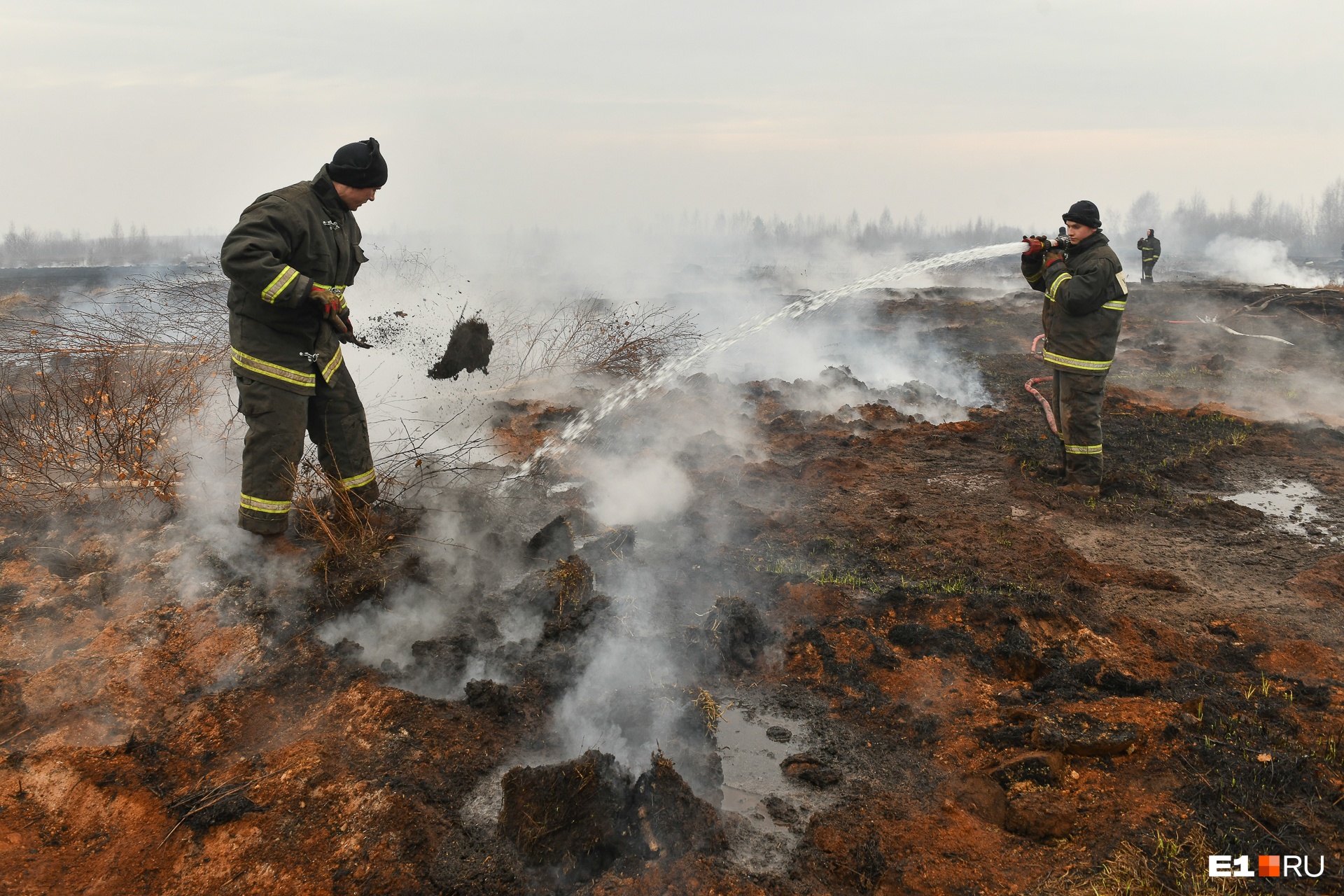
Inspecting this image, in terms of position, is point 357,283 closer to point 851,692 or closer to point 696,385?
point 696,385

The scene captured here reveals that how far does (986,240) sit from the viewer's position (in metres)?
74.7

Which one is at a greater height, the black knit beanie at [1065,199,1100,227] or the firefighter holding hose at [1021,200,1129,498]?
the black knit beanie at [1065,199,1100,227]

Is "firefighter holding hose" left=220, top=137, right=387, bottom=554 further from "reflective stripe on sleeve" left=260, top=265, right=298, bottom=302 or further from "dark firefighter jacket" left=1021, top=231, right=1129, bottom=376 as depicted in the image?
"dark firefighter jacket" left=1021, top=231, right=1129, bottom=376

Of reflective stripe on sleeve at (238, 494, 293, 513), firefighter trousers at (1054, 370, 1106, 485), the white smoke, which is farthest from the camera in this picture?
the white smoke

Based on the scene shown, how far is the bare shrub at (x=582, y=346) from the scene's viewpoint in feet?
29.7

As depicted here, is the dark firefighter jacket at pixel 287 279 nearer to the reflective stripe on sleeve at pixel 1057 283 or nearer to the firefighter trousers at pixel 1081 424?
the reflective stripe on sleeve at pixel 1057 283

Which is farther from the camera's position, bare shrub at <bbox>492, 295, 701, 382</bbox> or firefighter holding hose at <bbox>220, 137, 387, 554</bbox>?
bare shrub at <bbox>492, 295, 701, 382</bbox>

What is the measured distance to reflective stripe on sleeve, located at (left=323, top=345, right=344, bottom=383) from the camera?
12.0 feet

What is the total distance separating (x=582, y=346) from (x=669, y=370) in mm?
1110

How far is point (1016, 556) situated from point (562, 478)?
128 inches

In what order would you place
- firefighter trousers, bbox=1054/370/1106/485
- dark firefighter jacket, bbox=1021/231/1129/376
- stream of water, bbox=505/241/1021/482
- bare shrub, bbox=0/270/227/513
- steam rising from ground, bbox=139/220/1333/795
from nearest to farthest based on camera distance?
steam rising from ground, bbox=139/220/1333/795, bare shrub, bbox=0/270/227/513, dark firefighter jacket, bbox=1021/231/1129/376, firefighter trousers, bbox=1054/370/1106/485, stream of water, bbox=505/241/1021/482

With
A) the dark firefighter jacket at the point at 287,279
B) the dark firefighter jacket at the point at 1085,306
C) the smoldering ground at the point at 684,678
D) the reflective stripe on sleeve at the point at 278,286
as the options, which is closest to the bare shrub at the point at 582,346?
the smoldering ground at the point at 684,678

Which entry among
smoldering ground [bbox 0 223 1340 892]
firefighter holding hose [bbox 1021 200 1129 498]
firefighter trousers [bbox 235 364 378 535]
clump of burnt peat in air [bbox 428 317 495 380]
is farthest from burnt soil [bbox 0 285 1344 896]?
clump of burnt peat in air [bbox 428 317 495 380]

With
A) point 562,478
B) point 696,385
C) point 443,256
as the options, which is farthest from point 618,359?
point 443,256
